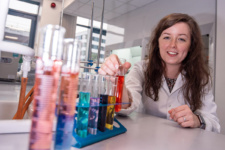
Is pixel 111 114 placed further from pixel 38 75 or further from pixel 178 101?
pixel 178 101

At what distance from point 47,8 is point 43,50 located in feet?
3.11

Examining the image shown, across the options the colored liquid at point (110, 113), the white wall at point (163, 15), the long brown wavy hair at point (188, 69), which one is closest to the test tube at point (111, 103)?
the colored liquid at point (110, 113)

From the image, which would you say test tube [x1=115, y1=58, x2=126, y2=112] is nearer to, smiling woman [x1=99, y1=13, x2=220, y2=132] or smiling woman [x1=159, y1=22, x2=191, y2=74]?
smiling woman [x1=99, y1=13, x2=220, y2=132]

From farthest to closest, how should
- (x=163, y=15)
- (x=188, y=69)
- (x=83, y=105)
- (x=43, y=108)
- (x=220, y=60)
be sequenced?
1. (x=163, y=15)
2. (x=220, y=60)
3. (x=188, y=69)
4. (x=83, y=105)
5. (x=43, y=108)

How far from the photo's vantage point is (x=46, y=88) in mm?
219

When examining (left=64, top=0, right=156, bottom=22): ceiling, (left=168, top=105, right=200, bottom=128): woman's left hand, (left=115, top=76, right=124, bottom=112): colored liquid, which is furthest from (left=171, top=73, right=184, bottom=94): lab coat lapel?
(left=64, top=0, right=156, bottom=22): ceiling

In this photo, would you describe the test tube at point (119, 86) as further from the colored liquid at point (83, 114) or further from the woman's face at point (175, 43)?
the woman's face at point (175, 43)

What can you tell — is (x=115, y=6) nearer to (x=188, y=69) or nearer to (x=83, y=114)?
(x=188, y=69)

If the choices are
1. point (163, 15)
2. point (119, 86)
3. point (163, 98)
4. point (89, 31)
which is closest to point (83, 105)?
point (119, 86)

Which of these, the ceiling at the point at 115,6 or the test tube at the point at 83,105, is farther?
the ceiling at the point at 115,6

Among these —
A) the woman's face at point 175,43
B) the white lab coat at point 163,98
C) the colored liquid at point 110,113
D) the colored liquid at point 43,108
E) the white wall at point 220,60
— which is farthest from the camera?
the white wall at point 220,60

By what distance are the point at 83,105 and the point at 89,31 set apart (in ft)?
4.59

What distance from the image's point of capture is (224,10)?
8.05 feet

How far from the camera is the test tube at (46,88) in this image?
0.22 metres
